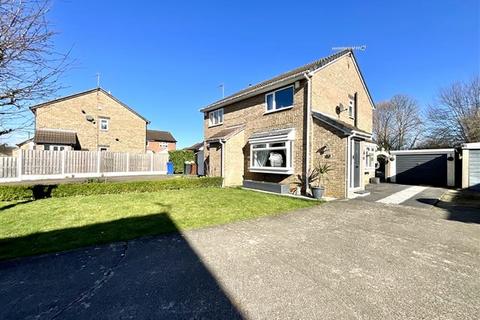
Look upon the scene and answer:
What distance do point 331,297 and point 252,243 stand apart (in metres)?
2.19

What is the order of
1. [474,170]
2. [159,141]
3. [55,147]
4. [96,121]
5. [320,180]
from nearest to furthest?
[320,180] → [474,170] → [55,147] → [96,121] → [159,141]

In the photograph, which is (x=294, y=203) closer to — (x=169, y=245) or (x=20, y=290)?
(x=169, y=245)

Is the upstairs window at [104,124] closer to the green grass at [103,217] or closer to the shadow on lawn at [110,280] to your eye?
the green grass at [103,217]

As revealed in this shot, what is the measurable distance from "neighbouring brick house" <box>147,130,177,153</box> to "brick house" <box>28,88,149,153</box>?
15206mm

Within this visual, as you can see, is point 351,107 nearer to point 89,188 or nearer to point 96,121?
point 89,188

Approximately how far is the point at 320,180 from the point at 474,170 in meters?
10.8

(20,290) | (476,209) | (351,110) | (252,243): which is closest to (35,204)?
(20,290)

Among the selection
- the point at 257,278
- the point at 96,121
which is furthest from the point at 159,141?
the point at 257,278

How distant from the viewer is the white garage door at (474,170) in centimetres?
1385

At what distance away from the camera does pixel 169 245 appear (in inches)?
190

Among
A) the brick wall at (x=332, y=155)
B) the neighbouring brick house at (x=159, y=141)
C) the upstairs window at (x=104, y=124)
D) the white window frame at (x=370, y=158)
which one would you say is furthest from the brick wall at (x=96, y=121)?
the white window frame at (x=370, y=158)

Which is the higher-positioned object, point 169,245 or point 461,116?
point 461,116

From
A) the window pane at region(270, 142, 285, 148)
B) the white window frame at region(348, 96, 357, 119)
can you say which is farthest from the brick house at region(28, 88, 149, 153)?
the white window frame at region(348, 96, 357, 119)

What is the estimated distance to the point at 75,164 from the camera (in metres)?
20.1
